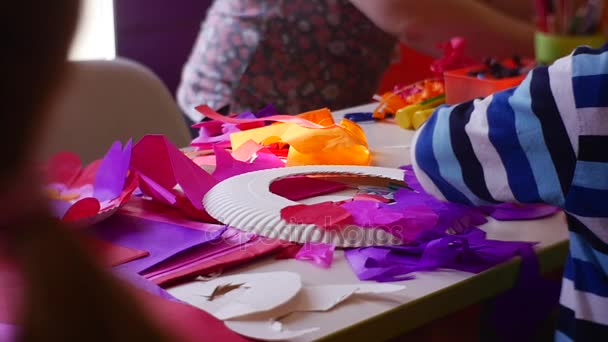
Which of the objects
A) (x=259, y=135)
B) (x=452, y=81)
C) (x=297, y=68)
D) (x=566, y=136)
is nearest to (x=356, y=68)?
(x=297, y=68)

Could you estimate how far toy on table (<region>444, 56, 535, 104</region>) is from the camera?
1.08m

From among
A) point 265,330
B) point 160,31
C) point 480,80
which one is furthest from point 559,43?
point 160,31

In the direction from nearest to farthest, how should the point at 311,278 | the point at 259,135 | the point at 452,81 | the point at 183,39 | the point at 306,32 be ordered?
the point at 311,278, the point at 259,135, the point at 452,81, the point at 306,32, the point at 183,39

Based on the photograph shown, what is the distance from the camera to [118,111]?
1.21 meters

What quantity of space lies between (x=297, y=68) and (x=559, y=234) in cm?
82

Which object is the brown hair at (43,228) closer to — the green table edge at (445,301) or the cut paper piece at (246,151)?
the green table edge at (445,301)

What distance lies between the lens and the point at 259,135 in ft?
3.11

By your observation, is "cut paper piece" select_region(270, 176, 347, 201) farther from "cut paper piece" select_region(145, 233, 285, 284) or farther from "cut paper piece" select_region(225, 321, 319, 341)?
"cut paper piece" select_region(225, 321, 319, 341)

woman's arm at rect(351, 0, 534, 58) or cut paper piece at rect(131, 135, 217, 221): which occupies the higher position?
woman's arm at rect(351, 0, 534, 58)

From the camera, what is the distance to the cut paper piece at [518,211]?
0.74m

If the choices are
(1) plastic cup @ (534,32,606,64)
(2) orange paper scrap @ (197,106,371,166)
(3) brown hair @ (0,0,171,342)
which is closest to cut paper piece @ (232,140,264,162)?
(2) orange paper scrap @ (197,106,371,166)

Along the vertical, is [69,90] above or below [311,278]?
above

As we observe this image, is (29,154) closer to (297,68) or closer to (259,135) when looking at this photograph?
Answer: (259,135)

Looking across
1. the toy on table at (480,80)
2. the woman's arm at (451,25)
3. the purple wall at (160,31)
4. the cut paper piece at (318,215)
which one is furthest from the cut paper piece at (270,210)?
the purple wall at (160,31)
